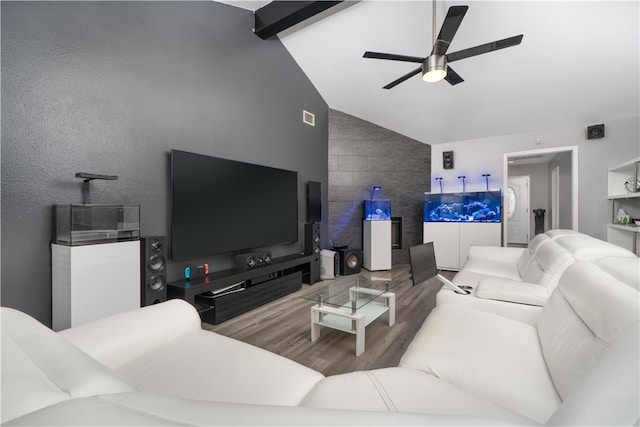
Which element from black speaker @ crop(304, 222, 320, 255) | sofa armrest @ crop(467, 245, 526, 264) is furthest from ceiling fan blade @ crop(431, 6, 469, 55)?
black speaker @ crop(304, 222, 320, 255)

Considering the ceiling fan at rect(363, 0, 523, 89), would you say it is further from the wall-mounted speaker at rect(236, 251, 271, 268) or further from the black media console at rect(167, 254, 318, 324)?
the black media console at rect(167, 254, 318, 324)

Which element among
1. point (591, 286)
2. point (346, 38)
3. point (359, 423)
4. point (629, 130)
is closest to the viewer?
point (359, 423)

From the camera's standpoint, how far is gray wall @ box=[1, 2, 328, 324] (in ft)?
6.16

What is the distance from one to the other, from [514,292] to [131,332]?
2243 millimetres

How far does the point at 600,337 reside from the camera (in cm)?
97

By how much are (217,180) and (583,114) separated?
5.45 meters

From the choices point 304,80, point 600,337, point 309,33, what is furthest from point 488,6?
point 600,337

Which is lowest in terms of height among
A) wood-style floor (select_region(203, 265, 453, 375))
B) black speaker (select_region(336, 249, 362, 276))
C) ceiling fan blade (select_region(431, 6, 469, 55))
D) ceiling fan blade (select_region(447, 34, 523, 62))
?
wood-style floor (select_region(203, 265, 453, 375))

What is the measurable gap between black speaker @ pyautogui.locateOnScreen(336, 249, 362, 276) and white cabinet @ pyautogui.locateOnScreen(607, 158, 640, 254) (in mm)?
3554

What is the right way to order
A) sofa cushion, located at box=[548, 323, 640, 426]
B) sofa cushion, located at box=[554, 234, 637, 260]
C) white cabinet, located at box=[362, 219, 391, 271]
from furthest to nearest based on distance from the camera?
1. white cabinet, located at box=[362, 219, 391, 271]
2. sofa cushion, located at box=[554, 234, 637, 260]
3. sofa cushion, located at box=[548, 323, 640, 426]

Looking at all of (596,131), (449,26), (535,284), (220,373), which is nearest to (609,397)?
(220,373)

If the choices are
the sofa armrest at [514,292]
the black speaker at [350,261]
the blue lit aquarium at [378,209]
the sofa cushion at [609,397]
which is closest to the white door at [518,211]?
the blue lit aquarium at [378,209]

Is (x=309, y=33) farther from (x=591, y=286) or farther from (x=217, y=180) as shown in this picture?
(x=591, y=286)

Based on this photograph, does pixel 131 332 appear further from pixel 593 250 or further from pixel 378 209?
pixel 378 209
